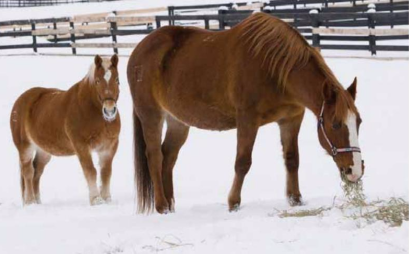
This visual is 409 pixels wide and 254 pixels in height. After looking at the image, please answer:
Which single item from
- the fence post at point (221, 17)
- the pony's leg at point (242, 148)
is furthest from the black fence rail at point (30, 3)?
the pony's leg at point (242, 148)

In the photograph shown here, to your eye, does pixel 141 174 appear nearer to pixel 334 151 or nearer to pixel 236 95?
pixel 236 95

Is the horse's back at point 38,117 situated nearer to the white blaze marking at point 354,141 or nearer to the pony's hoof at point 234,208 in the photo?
the pony's hoof at point 234,208

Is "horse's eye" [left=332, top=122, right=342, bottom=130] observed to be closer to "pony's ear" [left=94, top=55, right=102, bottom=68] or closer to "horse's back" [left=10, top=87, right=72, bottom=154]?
"pony's ear" [left=94, top=55, right=102, bottom=68]

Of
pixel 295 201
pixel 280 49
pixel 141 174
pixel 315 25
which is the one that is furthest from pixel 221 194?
pixel 315 25

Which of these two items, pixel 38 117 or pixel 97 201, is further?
pixel 38 117

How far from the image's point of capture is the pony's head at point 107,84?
773cm

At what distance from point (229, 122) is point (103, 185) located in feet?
9.47

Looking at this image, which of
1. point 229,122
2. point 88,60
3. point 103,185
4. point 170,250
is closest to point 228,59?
point 229,122

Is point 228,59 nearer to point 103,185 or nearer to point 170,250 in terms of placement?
point 170,250

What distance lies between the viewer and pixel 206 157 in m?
11.0

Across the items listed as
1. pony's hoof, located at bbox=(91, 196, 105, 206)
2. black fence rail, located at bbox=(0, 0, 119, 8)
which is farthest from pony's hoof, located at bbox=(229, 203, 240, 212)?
black fence rail, located at bbox=(0, 0, 119, 8)

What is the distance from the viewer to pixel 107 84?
→ 7785mm

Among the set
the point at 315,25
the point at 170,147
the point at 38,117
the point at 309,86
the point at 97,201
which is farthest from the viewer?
the point at 315,25

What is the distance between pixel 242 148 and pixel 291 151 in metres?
0.50
